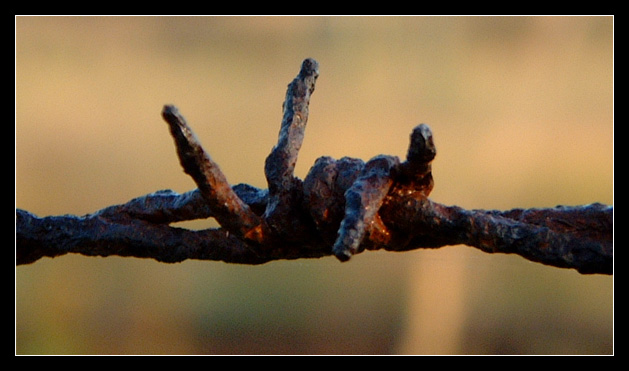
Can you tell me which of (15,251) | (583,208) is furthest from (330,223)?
(15,251)

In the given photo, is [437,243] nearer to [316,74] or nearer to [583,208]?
[583,208]

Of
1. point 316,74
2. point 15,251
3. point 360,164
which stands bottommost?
point 15,251

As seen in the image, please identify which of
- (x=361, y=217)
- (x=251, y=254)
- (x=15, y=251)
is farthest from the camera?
(x=15, y=251)

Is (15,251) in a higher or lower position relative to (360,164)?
lower

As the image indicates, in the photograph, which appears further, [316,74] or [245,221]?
[316,74]

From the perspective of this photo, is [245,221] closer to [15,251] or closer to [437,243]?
[437,243]

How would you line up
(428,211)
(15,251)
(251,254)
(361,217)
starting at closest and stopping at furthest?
1. (361,217)
2. (428,211)
3. (251,254)
4. (15,251)

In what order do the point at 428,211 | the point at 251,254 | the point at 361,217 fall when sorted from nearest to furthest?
1. the point at 361,217
2. the point at 428,211
3. the point at 251,254

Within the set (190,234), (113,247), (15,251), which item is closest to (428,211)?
(190,234)

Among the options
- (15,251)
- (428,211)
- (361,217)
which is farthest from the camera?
(15,251)
